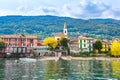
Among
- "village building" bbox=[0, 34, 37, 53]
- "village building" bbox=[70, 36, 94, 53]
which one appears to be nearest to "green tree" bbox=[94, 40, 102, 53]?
"village building" bbox=[70, 36, 94, 53]

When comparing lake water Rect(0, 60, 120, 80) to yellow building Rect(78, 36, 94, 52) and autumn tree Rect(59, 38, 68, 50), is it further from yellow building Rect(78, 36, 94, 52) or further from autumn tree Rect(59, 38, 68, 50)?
yellow building Rect(78, 36, 94, 52)

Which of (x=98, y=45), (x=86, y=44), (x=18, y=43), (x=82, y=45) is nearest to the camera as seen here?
(x=98, y=45)

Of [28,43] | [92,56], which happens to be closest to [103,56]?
[92,56]

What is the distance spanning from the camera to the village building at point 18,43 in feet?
545

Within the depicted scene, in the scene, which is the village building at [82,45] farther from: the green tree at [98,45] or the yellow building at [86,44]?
the green tree at [98,45]

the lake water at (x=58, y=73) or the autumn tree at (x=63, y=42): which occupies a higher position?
the autumn tree at (x=63, y=42)

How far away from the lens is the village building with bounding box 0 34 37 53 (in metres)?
166

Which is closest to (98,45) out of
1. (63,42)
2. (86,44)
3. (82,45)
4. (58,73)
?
(86,44)

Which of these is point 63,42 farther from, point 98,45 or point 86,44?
point 98,45

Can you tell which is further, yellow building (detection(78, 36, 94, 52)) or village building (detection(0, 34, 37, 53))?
yellow building (detection(78, 36, 94, 52))

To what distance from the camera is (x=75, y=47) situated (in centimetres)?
18188

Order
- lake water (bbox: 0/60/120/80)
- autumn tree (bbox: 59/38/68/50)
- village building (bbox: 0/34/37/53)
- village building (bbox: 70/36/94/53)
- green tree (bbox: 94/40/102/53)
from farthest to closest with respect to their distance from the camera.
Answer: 1. village building (bbox: 70/36/94/53)
2. autumn tree (bbox: 59/38/68/50)
3. village building (bbox: 0/34/37/53)
4. green tree (bbox: 94/40/102/53)
5. lake water (bbox: 0/60/120/80)

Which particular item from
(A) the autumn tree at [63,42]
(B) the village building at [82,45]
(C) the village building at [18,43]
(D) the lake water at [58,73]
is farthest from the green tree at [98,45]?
(D) the lake water at [58,73]

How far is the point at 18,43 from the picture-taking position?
174875mm
